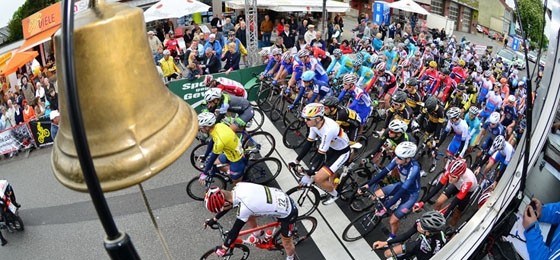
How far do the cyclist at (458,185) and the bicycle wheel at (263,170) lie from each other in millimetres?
3137

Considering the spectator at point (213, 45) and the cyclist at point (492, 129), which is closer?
the cyclist at point (492, 129)

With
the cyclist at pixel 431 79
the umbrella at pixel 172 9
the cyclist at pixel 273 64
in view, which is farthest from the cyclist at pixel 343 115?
the umbrella at pixel 172 9

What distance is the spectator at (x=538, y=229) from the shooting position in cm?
316

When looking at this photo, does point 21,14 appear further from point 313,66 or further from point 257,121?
point 313,66

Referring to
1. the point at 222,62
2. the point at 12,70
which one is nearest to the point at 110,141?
the point at 222,62

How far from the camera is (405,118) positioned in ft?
28.9

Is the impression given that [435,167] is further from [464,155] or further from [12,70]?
[12,70]

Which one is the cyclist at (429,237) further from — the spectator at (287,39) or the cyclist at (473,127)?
the spectator at (287,39)

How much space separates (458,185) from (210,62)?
8641 millimetres

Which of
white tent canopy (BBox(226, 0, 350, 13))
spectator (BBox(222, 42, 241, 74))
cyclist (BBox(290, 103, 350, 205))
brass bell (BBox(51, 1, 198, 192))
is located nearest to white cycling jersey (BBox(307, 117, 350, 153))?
cyclist (BBox(290, 103, 350, 205))

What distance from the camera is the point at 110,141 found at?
4.03 ft

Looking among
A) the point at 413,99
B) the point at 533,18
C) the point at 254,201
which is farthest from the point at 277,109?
the point at 533,18

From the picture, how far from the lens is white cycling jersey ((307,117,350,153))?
6906 millimetres

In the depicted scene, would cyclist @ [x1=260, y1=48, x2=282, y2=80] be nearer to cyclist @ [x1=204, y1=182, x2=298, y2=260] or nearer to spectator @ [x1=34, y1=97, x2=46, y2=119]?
cyclist @ [x1=204, y1=182, x2=298, y2=260]
